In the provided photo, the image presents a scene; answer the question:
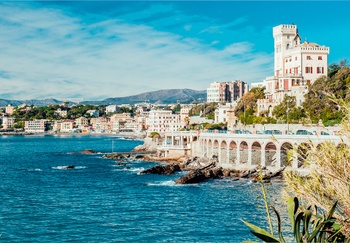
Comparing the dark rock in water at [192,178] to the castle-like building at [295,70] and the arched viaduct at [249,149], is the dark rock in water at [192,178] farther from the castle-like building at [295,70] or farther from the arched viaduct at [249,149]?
the castle-like building at [295,70]

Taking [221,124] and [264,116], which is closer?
[264,116]

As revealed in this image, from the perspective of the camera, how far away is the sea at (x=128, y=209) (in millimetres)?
27812

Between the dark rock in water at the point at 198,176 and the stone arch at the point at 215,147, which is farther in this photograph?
the stone arch at the point at 215,147

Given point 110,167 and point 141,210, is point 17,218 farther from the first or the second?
point 110,167

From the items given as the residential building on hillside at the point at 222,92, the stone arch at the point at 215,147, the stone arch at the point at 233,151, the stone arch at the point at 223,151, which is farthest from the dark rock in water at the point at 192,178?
the residential building on hillside at the point at 222,92

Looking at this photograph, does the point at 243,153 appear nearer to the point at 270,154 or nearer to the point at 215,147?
the point at 270,154

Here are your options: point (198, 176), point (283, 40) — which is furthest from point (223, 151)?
point (283, 40)

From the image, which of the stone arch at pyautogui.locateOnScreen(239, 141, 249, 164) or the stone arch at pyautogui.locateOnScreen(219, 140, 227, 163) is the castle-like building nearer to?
the stone arch at pyautogui.locateOnScreen(219, 140, 227, 163)

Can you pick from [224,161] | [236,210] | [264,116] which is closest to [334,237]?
[236,210]

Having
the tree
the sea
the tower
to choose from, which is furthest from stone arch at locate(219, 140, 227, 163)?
the tower

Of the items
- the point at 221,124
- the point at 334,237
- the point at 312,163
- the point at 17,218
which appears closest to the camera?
the point at 334,237

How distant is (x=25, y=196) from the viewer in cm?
4225

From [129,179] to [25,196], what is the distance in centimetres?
1197

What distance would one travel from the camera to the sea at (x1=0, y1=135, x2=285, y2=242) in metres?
27.8
